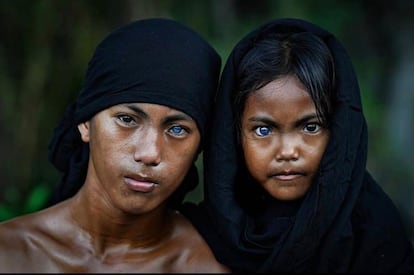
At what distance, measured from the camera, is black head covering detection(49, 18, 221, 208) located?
142 inches

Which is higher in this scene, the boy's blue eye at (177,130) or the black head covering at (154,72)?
the black head covering at (154,72)

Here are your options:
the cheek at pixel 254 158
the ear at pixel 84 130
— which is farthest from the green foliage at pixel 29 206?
the cheek at pixel 254 158

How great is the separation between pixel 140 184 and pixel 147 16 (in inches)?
141

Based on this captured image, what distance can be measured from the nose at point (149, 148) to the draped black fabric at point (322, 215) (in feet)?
1.21

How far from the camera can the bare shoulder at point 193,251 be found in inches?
151

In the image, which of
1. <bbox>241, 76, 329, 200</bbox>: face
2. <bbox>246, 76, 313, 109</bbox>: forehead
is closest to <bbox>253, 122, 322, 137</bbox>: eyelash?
<bbox>241, 76, 329, 200</bbox>: face

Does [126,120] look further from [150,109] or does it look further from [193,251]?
[193,251]

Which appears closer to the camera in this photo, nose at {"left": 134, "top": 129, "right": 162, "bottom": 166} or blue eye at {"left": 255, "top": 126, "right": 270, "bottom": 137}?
nose at {"left": 134, "top": 129, "right": 162, "bottom": 166}

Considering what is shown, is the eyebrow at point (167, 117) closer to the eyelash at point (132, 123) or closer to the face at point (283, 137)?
the eyelash at point (132, 123)

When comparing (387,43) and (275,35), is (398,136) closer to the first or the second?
(387,43)

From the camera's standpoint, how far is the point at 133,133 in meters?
3.56

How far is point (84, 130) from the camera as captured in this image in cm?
386

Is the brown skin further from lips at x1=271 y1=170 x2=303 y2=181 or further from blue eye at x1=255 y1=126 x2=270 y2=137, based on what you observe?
lips at x1=271 y1=170 x2=303 y2=181

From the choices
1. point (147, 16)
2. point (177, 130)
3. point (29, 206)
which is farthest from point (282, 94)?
point (147, 16)
